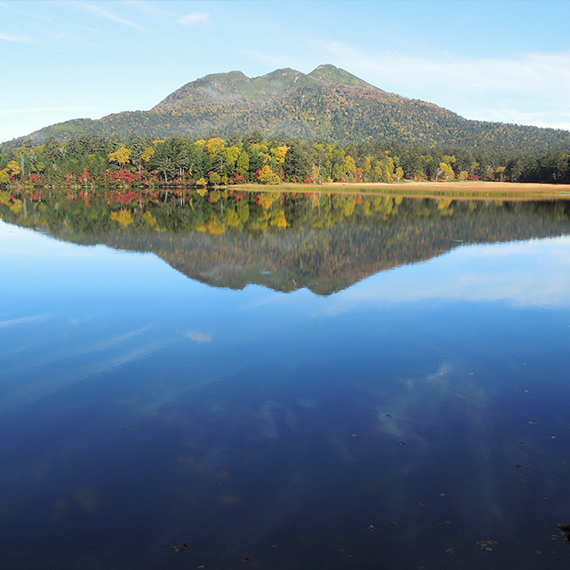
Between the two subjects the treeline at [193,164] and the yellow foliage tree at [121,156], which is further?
the yellow foliage tree at [121,156]

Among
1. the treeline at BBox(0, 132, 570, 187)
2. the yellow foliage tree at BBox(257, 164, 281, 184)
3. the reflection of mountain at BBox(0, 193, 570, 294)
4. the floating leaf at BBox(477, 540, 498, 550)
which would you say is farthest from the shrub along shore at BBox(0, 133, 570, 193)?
the floating leaf at BBox(477, 540, 498, 550)

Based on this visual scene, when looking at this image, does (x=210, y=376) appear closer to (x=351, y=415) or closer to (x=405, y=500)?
(x=351, y=415)

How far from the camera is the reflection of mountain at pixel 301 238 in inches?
848

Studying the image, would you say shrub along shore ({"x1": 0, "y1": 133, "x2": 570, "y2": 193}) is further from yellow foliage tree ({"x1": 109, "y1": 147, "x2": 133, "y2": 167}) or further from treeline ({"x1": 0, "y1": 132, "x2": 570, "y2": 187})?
yellow foliage tree ({"x1": 109, "y1": 147, "x2": 133, "y2": 167})

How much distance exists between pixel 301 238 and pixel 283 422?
23.6 meters

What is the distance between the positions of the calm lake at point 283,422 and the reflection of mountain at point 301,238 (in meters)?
0.86

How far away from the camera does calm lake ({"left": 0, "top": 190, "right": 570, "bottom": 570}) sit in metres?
5.89

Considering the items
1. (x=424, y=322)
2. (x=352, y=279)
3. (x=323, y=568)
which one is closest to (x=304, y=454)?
(x=323, y=568)

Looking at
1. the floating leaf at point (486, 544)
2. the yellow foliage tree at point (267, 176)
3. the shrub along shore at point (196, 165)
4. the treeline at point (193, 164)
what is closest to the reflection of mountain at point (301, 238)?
the floating leaf at point (486, 544)

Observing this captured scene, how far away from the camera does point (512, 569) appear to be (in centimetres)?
548

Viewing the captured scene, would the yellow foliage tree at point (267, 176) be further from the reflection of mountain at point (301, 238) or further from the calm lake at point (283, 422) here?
the calm lake at point (283, 422)

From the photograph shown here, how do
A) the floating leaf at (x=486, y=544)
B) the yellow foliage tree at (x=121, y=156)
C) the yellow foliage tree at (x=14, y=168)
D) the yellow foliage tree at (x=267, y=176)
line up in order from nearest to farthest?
the floating leaf at (x=486, y=544) < the yellow foliage tree at (x=267, y=176) < the yellow foliage tree at (x=121, y=156) < the yellow foliage tree at (x=14, y=168)

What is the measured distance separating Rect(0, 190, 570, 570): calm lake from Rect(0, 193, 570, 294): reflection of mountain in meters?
0.86

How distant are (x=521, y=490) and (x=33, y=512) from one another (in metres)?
7.08
